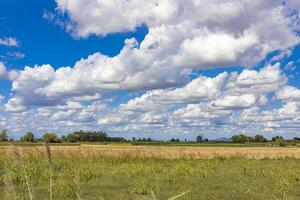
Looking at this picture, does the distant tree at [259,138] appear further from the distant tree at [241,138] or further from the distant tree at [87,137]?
the distant tree at [87,137]

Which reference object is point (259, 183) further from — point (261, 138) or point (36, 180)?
point (261, 138)

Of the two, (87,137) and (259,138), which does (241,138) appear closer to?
(259,138)

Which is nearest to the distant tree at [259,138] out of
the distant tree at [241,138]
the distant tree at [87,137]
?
the distant tree at [241,138]

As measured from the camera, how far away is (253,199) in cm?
1246

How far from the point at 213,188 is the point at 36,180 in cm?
661

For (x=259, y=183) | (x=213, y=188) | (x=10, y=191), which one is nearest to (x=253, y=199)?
(x=213, y=188)

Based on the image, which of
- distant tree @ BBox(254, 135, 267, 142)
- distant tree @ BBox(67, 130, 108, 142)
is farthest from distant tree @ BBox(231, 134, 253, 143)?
distant tree @ BBox(67, 130, 108, 142)

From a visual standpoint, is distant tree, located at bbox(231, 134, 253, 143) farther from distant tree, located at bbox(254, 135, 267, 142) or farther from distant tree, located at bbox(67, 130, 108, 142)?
distant tree, located at bbox(67, 130, 108, 142)

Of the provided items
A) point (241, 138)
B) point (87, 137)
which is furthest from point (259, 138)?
point (87, 137)

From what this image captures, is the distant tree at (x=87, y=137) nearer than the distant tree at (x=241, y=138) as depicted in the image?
Yes

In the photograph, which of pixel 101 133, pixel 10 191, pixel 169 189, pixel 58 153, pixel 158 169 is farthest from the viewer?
pixel 101 133

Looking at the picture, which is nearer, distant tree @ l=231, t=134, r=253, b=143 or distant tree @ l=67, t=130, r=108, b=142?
distant tree @ l=67, t=130, r=108, b=142

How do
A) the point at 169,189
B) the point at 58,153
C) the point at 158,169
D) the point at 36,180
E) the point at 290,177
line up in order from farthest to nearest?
the point at 58,153 < the point at 158,169 < the point at 290,177 < the point at 36,180 < the point at 169,189

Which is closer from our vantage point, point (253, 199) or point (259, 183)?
point (253, 199)
